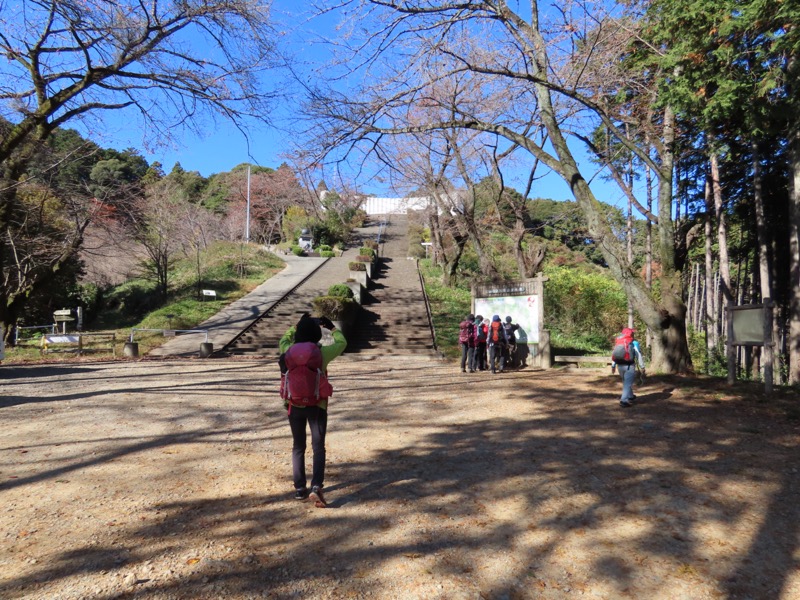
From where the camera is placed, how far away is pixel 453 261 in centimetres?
2830

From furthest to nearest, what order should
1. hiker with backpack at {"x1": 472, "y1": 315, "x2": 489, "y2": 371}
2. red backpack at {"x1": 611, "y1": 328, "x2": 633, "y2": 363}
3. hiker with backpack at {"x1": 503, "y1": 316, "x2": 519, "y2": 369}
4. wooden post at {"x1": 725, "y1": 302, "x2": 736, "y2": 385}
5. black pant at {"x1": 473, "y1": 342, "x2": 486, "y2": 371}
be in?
1. hiker with backpack at {"x1": 503, "y1": 316, "x2": 519, "y2": 369}
2. black pant at {"x1": 473, "y1": 342, "x2": 486, "y2": 371}
3. hiker with backpack at {"x1": 472, "y1": 315, "x2": 489, "y2": 371}
4. wooden post at {"x1": 725, "y1": 302, "x2": 736, "y2": 385}
5. red backpack at {"x1": 611, "y1": 328, "x2": 633, "y2": 363}

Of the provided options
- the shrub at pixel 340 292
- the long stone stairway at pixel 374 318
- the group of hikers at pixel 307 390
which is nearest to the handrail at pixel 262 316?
the long stone stairway at pixel 374 318

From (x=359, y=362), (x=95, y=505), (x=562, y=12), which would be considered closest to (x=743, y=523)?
(x=95, y=505)

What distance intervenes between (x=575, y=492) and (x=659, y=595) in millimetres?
1551

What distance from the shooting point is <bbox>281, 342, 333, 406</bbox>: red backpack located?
409 cm

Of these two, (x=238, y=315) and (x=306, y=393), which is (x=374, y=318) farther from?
(x=306, y=393)

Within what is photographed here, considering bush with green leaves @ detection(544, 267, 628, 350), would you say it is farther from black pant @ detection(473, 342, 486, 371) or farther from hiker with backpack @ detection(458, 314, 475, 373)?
hiker with backpack @ detection(458, 314, 475, 373)

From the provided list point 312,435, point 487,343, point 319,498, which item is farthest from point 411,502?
point 487,343

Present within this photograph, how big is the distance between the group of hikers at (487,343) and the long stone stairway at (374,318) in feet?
14.9

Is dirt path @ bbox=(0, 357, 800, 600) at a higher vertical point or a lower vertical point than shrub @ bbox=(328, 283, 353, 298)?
lower

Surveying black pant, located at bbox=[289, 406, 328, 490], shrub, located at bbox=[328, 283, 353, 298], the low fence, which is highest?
shrub, located at bbox=[328, 283, 353, 298]

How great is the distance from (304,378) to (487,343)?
9.31 metres

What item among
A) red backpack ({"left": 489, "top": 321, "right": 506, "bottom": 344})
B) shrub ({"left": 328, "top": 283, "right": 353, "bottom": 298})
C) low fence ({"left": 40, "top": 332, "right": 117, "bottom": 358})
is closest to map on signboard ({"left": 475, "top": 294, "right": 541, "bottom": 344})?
red backpack ({"left": 489, "top": 321, "right": 506, "bottom": 344})

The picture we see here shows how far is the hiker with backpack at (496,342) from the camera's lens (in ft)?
40.6
